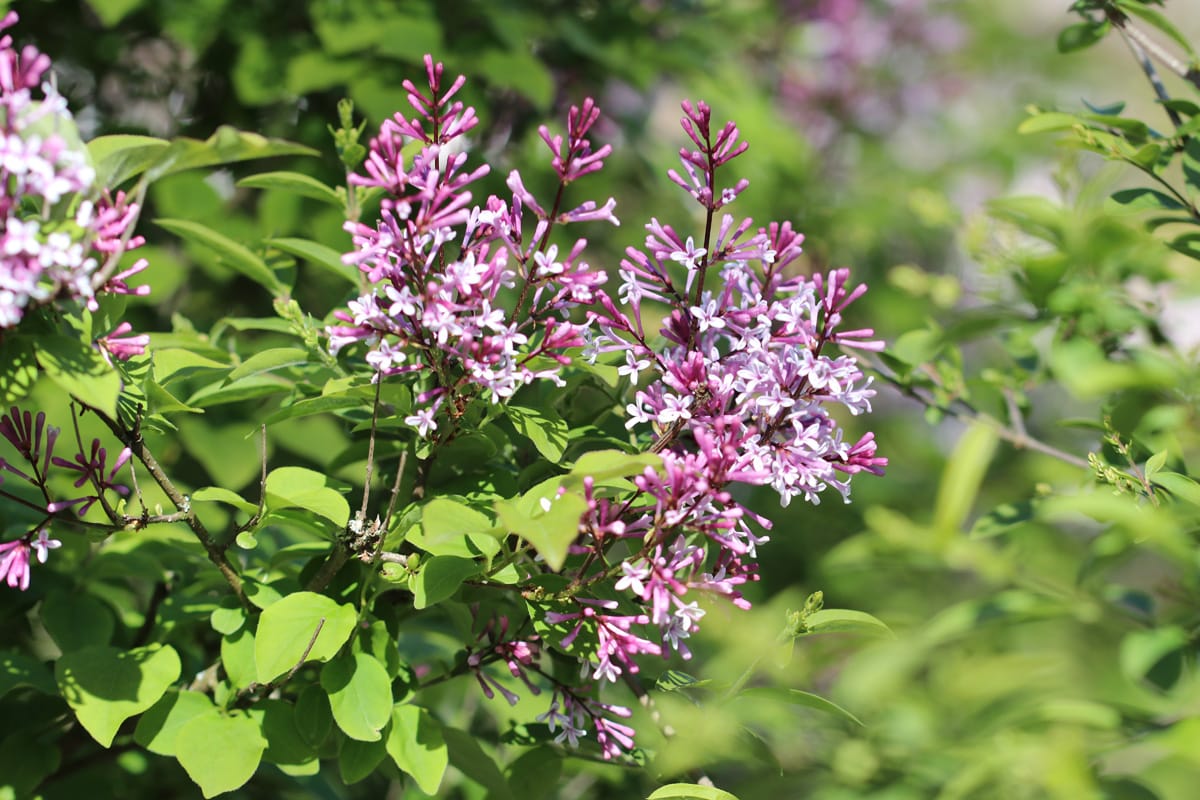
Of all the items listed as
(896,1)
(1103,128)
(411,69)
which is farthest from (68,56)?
(896,1)

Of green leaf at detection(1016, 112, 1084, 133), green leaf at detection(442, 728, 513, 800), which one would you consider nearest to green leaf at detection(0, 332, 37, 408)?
green leaf at detection(442, 728, 513, 800)

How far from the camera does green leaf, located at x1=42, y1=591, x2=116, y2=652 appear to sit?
3.29 ft

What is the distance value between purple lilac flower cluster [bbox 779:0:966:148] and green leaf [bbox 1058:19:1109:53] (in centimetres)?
192

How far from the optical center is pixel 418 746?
0.90m

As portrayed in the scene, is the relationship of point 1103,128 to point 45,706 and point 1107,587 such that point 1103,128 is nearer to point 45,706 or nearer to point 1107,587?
point 1107,587

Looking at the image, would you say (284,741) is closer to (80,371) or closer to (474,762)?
(474,762)

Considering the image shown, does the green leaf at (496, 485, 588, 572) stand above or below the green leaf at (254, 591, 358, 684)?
above

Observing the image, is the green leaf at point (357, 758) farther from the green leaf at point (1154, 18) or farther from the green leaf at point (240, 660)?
the green leaf at point (1154, 18)

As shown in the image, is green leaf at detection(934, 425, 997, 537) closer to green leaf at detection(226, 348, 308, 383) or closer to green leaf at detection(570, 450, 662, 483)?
green leaf at detection(570, 450, 662, 483)

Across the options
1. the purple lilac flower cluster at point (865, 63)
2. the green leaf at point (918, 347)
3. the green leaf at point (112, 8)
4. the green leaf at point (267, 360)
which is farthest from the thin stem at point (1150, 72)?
the purple lilac flower cluster at point (865, 63)

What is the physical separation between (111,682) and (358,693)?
8.2 inches

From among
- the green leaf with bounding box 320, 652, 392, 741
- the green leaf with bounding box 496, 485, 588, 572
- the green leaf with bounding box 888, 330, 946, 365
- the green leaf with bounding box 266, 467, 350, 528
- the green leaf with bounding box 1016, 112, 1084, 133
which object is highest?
the green leaf with bounding box 1016, 112, 1084, 133

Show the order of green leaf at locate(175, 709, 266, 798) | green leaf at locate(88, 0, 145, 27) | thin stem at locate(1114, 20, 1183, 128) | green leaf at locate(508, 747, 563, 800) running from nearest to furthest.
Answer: green leaf at locate(175, 709, 266, 798), green leaf at locate(508, 747, 563, 800), thin stem at locate(1114, 20, 1183, 128), green leaf at locate(88, 0, 145, 27)

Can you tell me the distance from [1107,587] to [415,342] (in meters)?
0.72
